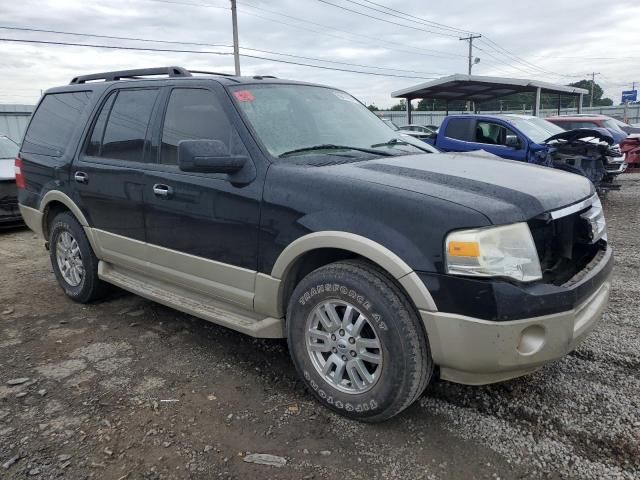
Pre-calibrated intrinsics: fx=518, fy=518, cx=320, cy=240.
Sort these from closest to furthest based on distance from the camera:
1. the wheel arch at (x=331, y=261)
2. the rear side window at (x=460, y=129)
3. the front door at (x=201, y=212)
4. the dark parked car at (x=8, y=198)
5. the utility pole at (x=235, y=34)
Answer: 1. the wheel arch at (x=331, y=261)
2. the front door at (x=201, y=212)
3. the dark parked car at (x=8, y=198)
4. the rear side window at (x=460, y=129)
5. the utility pole at (x=235, y=34)

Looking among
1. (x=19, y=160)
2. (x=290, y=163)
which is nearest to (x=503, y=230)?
(x=290, y=163)

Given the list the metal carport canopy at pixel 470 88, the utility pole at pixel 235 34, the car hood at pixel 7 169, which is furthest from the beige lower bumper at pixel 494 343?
the utility pole at pixel 235 34

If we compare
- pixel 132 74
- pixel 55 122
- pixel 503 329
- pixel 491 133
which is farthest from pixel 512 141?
pixel 503 329

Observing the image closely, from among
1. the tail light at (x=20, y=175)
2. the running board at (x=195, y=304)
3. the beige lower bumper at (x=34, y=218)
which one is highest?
the tail light at (x=20, y=175)

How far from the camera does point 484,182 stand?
273 centimetres

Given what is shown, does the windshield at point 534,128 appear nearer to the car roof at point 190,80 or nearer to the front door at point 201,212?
the car roof at point 190,80

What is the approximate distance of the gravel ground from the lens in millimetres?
2484

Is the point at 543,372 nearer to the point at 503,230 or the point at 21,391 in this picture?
the point at 503,230

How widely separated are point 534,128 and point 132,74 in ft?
27.6

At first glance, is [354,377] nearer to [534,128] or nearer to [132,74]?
[132,74]

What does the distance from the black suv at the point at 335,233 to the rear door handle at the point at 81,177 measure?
0.02 metres

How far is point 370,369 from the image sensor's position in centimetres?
279

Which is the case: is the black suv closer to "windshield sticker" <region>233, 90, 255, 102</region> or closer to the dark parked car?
"windshield sticker" <region>233, 90, 255, 102</region>

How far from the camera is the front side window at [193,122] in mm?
3368
